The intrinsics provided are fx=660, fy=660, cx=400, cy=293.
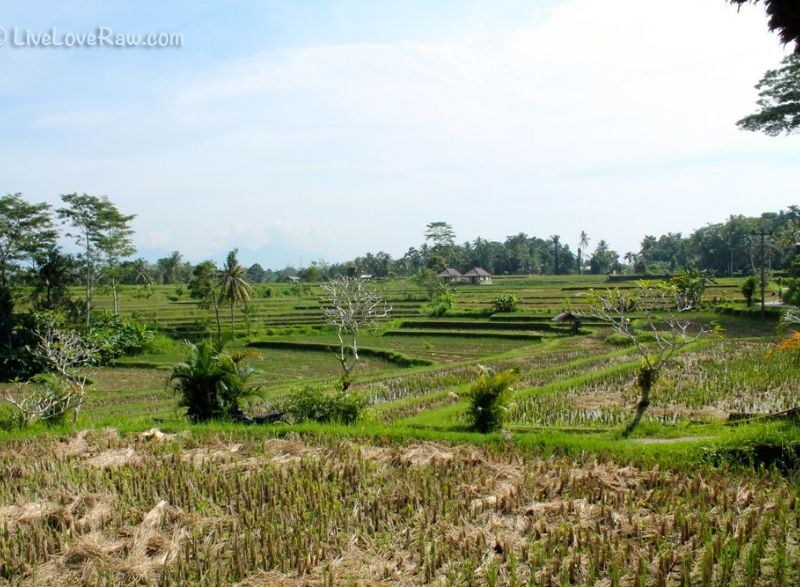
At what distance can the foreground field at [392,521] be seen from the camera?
541 cm

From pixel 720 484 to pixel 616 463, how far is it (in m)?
1.31

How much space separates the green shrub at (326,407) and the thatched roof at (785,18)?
887cm

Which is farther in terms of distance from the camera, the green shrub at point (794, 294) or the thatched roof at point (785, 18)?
the green shrub at point (794, 294)

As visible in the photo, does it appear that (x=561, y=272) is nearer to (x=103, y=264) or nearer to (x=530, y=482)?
(x=103, y=264)

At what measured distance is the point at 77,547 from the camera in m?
5.94

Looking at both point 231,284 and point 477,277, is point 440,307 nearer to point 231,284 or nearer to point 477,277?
point 231,284

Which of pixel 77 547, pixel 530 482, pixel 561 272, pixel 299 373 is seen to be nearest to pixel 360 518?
pixel 530 482

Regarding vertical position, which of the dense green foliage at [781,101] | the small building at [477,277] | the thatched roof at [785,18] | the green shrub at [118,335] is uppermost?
the dense green foliage at [781,101]

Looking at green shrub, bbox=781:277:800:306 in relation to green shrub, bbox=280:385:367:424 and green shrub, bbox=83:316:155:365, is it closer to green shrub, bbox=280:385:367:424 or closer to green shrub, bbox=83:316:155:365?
green shrub, bbox=280:385:367:424

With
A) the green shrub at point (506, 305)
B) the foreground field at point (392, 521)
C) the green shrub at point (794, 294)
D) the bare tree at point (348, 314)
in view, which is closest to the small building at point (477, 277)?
the green shrub at point (506, 305)

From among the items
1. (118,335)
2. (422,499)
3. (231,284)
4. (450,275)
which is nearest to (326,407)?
(422,499)

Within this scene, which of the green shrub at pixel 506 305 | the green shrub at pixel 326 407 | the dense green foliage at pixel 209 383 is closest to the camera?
the green shrub at pixel 326 407

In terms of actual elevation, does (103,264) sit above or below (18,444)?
above

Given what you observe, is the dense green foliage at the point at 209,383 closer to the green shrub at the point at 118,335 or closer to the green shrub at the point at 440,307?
the green shrub at the point at 118,335
